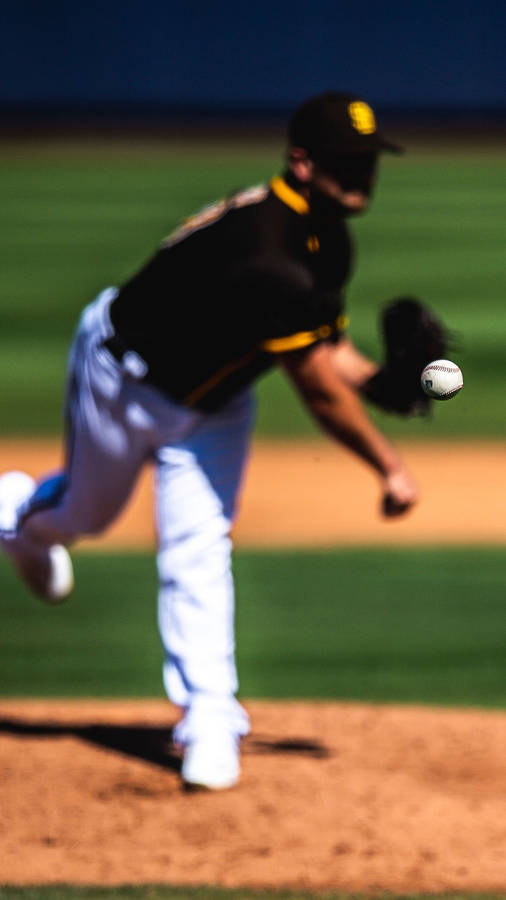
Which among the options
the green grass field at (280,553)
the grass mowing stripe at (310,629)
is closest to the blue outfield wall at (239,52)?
the green grass field at (280,553)

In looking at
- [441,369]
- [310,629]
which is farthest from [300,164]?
[310,629]

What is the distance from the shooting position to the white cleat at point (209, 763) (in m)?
4.19

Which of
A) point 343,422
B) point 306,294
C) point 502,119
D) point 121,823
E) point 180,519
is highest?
point 502,119

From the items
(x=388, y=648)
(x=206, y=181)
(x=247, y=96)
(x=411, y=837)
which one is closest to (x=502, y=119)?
(x=247, y=96)

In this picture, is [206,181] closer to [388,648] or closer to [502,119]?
[502,119]

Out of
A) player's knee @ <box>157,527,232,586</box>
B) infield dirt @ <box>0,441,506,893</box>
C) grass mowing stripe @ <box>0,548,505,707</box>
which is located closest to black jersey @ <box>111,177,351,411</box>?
player's knee @ <box>157,527,232,586</box>

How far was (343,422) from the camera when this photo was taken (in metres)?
3.97

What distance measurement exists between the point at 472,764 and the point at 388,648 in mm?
1249

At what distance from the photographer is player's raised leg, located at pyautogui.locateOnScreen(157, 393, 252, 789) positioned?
4.16 meters

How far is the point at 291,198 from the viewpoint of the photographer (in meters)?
4.01

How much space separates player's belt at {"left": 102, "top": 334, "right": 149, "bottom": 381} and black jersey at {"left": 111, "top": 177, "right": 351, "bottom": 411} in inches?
0.6

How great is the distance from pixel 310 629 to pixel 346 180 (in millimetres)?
2381

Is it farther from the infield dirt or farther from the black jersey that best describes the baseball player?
the infield dirt

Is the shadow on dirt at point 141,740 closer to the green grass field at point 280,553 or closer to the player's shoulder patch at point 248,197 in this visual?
the green grass field at point 280,553
